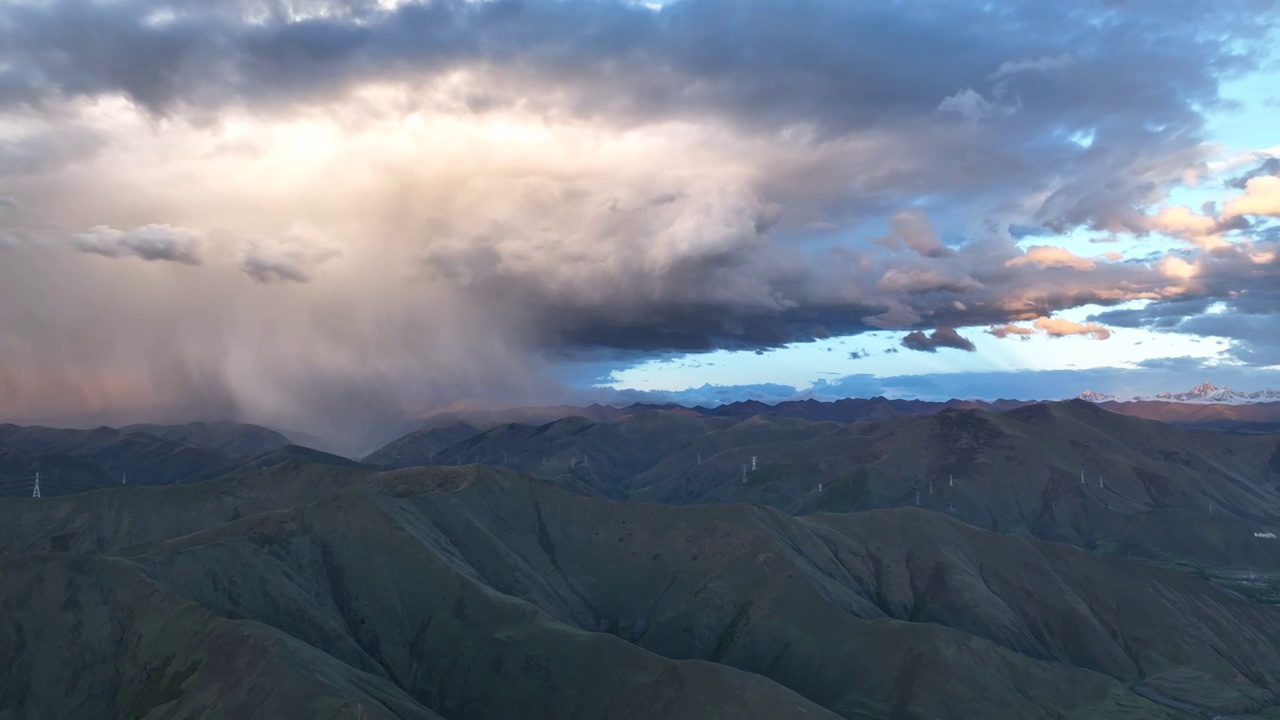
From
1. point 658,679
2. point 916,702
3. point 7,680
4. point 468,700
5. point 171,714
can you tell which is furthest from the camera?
point 916,702

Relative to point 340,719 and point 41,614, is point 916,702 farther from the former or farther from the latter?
point 41,614

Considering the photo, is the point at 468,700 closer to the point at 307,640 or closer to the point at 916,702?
the point at 307,640

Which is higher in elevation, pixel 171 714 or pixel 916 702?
pixel 171 714

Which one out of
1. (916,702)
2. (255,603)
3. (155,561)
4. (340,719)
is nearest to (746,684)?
(916,702)

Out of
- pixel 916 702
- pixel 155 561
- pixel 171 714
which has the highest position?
pixel 155 561

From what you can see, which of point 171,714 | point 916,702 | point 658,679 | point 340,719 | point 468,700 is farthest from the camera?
point 916,702

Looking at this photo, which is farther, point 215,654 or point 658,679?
point 658,679

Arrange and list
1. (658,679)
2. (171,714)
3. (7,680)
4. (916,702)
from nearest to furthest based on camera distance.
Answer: (171,714) → (7,680) → (658,679) → (916,702)

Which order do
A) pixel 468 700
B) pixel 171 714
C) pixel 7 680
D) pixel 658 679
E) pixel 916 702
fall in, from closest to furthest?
pixel 171 714 < pixel 7 680 < pixel 658 679 < pixel 468 700 < pixel 916 702

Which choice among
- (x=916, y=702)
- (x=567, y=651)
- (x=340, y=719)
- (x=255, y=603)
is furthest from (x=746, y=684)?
(x=255, y=603)
